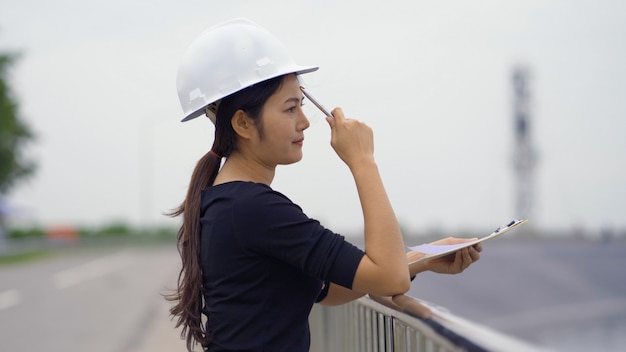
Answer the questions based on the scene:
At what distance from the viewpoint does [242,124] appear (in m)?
2.83

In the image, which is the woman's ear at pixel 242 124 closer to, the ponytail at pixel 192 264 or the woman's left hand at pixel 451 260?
the ponytail at pixel 192 264

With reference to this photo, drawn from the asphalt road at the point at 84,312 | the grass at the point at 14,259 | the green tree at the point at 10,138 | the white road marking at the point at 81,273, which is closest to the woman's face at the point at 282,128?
the asphalt road at the point at 84,312

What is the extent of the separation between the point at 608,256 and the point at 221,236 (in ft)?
115

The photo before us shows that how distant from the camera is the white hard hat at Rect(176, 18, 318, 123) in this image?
9.28 ft

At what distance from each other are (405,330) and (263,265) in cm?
52

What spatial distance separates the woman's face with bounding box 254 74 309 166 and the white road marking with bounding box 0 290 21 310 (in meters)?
17.8

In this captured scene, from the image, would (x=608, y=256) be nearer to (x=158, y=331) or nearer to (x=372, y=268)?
(x=158, y=331)

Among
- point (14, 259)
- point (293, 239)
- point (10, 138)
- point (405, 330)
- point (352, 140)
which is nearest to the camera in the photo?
point (293, 239)

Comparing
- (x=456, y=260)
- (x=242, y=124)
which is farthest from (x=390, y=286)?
(x=242, y=124)

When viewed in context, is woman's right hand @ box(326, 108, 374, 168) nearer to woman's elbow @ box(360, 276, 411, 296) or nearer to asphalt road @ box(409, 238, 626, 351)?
woman's elbow @ box(360, 276, 411, 296)

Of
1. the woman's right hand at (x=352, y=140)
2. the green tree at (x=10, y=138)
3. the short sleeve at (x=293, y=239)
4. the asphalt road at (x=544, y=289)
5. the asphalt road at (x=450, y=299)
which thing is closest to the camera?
the short sleeve at (x=293, y=239)

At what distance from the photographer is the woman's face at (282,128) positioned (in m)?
2.79

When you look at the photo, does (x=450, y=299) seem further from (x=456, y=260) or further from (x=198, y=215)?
(x=198, y=215)

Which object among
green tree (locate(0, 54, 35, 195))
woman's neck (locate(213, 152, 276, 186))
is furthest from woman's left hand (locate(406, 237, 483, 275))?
green tree (locate(0, 54, 35, 195))
